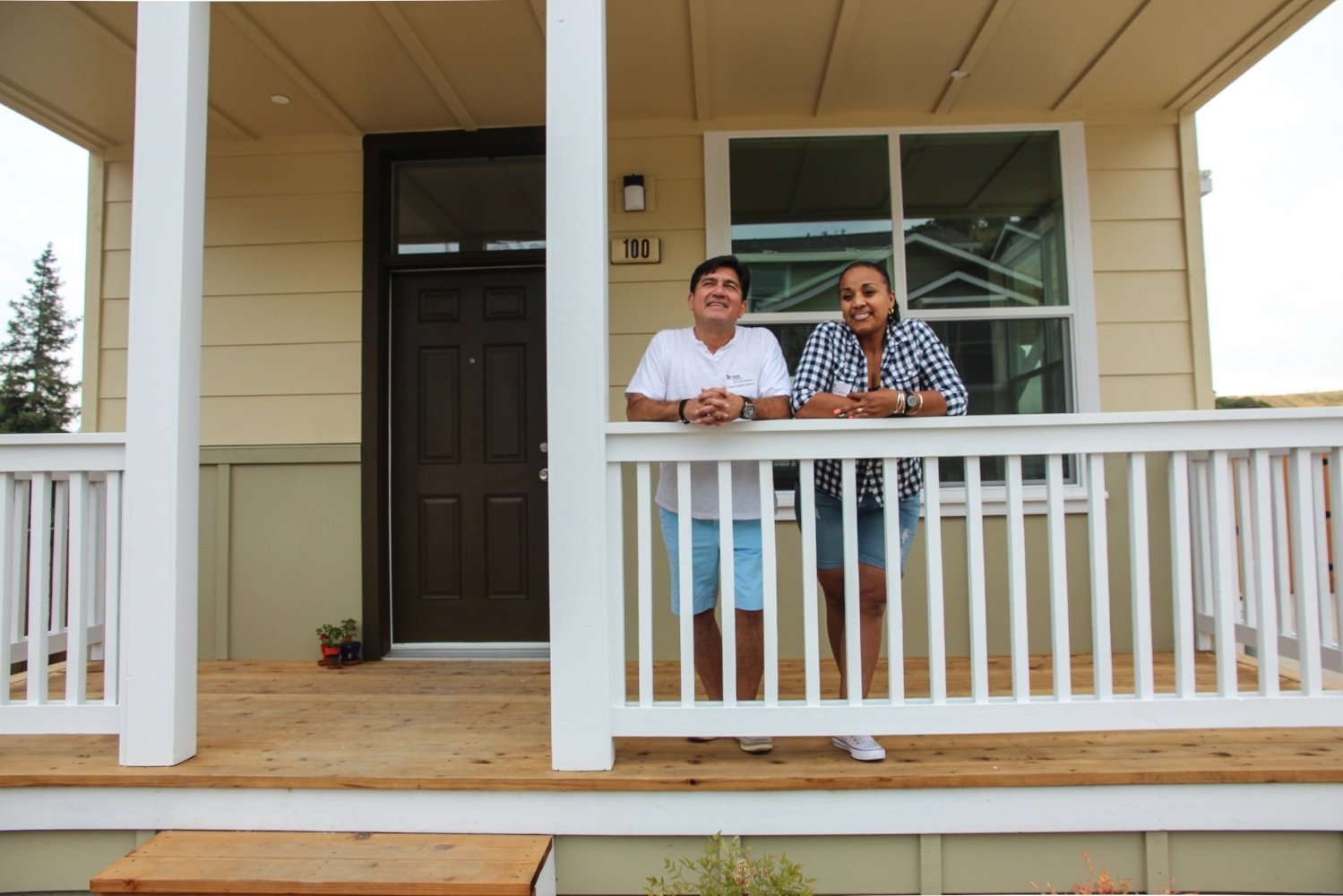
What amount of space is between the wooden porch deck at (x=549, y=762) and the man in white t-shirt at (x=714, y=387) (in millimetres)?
262

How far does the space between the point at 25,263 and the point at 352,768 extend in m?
4.12

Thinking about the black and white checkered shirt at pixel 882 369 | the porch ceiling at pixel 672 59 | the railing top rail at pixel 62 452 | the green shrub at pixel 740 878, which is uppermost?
the porch ceiling at pixel 672 59

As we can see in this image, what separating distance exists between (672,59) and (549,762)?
96.8 inches

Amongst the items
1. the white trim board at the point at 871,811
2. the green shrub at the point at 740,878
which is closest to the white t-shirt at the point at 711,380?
the white trim board at the point at 871,811

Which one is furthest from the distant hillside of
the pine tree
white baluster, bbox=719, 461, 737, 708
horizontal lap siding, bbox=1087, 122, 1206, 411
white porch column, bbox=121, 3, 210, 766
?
the pine tree

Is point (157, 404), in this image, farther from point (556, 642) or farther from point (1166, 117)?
point (1166, 117)

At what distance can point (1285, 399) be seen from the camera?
629cm

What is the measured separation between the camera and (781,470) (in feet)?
10.8

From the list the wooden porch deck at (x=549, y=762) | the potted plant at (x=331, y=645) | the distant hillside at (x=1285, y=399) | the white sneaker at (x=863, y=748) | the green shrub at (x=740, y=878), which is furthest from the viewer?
the distant hillside at (x=1285, y=399)

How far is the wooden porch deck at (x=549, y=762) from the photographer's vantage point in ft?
5.94

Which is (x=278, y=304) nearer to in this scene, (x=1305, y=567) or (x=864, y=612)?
(x=864, y=612)

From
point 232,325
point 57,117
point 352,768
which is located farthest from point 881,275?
point 57,117

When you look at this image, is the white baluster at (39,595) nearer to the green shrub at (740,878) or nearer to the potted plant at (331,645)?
the potted plant at (331,645)

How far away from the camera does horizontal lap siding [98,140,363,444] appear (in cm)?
345
